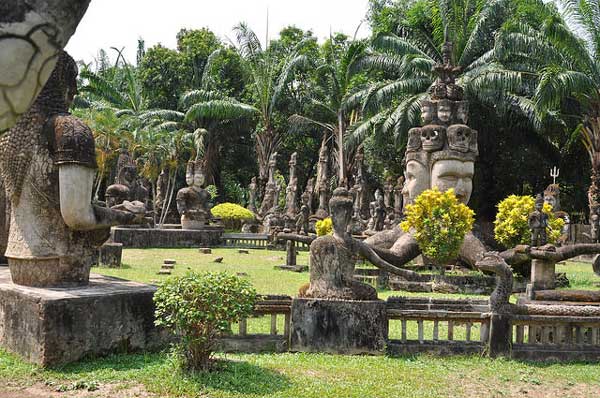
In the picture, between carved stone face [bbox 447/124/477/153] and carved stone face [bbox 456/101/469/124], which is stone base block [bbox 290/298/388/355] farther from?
carved stone face [bbox 456/101/469/124]

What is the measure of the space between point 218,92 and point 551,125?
18422 millimetres

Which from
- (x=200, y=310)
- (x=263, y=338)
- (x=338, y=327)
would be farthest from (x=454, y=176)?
(x=200, y=310)

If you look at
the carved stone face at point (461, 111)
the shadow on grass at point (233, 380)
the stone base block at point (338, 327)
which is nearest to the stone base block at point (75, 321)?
the shadow on grass at point (233, 380)

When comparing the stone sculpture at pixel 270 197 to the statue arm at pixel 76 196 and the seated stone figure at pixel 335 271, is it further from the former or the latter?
the statue arm at pixel 76 196

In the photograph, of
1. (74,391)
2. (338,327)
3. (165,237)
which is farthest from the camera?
(165,237)

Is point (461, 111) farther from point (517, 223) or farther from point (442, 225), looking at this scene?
point (442, 225)

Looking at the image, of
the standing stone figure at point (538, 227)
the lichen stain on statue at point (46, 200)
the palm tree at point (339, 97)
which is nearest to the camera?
the lichen stain on statue at point (46, 200)

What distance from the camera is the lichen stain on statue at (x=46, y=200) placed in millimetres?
5988

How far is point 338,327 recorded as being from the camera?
6488mm

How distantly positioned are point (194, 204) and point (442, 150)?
11.3m

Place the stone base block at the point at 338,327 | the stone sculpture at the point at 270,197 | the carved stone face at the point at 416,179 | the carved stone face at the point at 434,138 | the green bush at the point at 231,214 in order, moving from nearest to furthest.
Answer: the stone base block at the point at 338,327, the carved stone face at the point at 434,138, the carved stone face at the point at 416,179, the green bush at the point at 231,214, the stone sculpture at the point at 270,197

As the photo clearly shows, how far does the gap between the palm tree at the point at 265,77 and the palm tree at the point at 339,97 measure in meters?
1.44

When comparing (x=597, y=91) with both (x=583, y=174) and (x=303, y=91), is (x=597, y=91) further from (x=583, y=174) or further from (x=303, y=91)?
(x=303, y=91)

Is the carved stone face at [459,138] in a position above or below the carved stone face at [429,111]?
below
